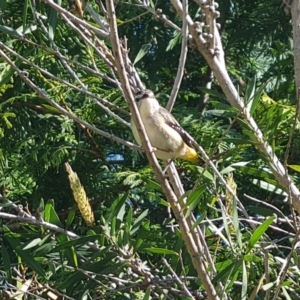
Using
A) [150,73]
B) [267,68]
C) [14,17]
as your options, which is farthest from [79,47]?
[267,68]

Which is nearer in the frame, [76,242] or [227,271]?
[227,271]

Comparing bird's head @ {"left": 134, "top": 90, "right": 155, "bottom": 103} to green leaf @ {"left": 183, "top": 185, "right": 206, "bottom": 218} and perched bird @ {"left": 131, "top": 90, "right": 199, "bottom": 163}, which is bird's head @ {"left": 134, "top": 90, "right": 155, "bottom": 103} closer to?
A: perched bird @ {"left": 131, "top": 90, "right": 199, "bottom": 163}

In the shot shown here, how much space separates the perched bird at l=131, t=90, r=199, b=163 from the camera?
2.55m

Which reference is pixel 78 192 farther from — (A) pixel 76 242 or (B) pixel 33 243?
(B) pixel 33 243

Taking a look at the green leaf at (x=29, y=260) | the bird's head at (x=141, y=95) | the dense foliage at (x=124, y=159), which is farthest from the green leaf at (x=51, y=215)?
the bird's head at (x=141, y=95)

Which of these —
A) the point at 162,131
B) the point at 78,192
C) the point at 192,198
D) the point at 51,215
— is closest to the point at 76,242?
the point at 51,215

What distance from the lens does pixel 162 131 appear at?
2582 millimetres

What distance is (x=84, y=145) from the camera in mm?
3717

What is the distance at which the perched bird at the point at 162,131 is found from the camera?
255 centimetres

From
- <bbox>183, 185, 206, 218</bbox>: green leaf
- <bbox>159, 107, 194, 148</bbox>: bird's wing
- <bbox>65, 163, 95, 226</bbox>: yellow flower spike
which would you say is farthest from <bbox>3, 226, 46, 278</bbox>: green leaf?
<bbox>159, 107, 194, 148</bbox>: bird's wing

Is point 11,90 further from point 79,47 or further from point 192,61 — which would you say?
point 192,61

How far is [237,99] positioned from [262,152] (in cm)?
18

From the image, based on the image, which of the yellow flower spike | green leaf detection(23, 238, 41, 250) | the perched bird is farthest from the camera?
the perched bird

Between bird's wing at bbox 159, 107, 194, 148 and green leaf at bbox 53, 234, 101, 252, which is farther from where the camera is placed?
bird's wing at bbox 159, 107, 194, 148
